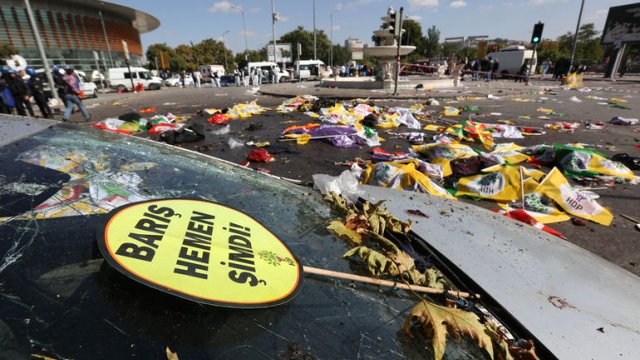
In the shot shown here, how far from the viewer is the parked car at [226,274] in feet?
2.66

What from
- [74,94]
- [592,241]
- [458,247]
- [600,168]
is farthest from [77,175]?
[74,94]

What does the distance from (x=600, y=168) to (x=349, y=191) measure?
14.9 feet

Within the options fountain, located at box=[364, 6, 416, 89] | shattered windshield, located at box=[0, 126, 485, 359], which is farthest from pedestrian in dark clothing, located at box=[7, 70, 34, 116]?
fountain, located at box=[364, 6, 416, 89]

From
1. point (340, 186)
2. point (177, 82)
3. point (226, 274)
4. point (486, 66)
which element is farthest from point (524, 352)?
point (177, 82)

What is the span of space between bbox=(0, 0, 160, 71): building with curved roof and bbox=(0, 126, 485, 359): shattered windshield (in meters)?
38.8

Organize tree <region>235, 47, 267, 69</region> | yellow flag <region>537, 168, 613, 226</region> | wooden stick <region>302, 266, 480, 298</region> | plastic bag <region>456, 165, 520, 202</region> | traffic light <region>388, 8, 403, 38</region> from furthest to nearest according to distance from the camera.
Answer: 1. tree <region>235, 47, 267, 69</region>
2. traffic light <region>388, 8, 403, 38</region>
3. plastic bag <region>456, 165, 520, 202</region>
4. yellow flag <region>537, 168, 613, 226</region>
5. wooden stick <region>302, 266, 480, 298</region>

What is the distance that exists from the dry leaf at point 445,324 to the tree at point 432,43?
82.6 m

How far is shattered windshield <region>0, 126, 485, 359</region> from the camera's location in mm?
768

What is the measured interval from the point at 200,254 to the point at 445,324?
846 millimetres

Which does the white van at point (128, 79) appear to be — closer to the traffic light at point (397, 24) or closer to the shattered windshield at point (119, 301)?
the traffic light at point (397, 24)

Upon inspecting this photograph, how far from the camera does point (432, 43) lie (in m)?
73.8

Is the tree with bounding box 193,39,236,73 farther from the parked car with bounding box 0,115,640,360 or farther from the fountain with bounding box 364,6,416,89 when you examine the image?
the parked car with bounding box 0,115,640,360

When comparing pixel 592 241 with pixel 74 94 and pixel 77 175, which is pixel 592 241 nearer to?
pixel 77 175

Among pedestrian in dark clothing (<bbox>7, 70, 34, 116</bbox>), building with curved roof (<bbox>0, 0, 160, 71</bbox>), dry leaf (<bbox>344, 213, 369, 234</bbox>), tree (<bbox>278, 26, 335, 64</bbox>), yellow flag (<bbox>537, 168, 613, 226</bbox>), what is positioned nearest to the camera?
dry leaf (<bbox>344, 213, 369, 234</bbox>)
